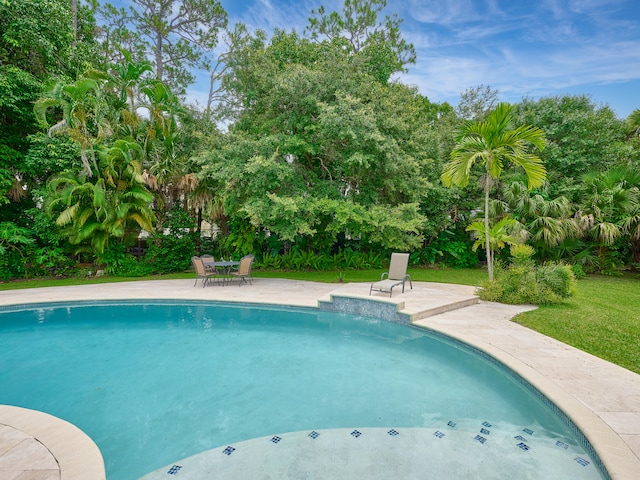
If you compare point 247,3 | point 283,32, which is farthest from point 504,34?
point 247,3

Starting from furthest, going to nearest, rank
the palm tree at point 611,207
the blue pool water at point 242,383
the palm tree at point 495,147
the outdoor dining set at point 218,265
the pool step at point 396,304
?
the palm tree at point 611,207 < the outdoor dining set at point 218,265 < the palm tree at point 495,147 < the pool step at point 396,304 < the blue pool water at point 242,383

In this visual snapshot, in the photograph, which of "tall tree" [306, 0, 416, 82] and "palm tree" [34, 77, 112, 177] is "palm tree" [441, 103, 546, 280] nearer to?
"palm tree" [34, 77, 112, 177]

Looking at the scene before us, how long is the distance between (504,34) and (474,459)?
16237 mm

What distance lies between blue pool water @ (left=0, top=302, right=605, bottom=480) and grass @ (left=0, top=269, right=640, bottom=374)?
6.69ft

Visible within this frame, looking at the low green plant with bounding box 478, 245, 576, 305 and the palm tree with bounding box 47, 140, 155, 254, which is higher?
the palm tree with bounding box 47, 140, 155, 254

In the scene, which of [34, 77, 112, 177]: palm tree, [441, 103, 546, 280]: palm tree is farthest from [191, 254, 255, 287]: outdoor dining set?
[441, 103, 546, 280]: palm tree

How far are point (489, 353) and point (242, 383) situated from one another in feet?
13.1

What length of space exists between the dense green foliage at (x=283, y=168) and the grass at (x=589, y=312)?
1066mm

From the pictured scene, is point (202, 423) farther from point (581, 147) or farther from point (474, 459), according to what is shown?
point (581, 147)

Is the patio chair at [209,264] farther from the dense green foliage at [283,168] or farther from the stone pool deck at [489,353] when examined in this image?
the dense green foliage at [283,168]

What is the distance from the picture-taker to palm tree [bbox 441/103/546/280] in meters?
9.12

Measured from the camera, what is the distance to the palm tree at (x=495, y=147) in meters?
9.12

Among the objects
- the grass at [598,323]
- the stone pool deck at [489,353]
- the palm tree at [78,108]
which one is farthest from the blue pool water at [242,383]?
the palm tree at [78,108]

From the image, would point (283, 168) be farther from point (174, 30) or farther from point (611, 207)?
point (174, 30)
